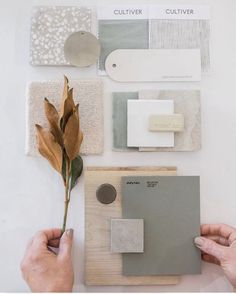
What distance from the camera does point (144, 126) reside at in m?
0.96

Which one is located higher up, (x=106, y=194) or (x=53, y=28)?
(x=53, y=28)

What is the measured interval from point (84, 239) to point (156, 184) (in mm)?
223

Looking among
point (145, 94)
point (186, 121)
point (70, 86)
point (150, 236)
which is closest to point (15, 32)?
point (70, 86)

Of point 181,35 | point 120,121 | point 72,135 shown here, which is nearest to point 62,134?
point 72,135

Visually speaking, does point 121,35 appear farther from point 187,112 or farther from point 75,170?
point 75,170

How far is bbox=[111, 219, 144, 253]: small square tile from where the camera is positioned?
0.91 metres

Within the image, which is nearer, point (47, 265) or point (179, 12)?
point (47, 265)

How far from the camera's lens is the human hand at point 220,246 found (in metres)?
0.89

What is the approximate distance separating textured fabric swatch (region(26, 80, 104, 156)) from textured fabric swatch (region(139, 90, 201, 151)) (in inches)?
4.4

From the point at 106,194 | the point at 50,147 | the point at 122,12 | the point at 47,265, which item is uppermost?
Answer: the point at 122,12

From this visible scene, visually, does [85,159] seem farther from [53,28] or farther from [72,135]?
[53,28]

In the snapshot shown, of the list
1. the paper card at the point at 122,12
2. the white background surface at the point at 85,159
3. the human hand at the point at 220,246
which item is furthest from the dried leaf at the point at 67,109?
the human hand at the point at 220,246

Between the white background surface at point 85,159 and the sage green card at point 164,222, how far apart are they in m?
0.05

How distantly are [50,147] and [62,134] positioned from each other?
42 mm
